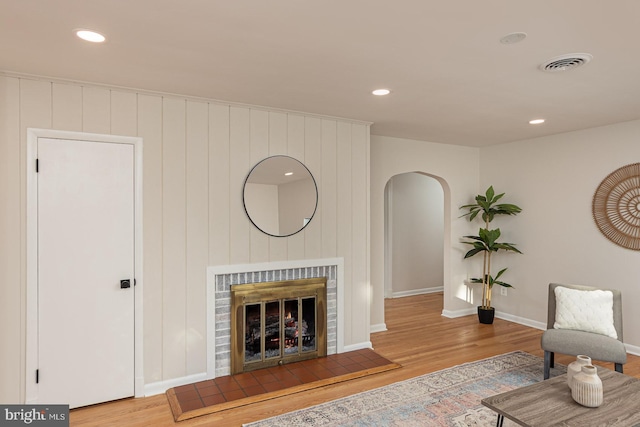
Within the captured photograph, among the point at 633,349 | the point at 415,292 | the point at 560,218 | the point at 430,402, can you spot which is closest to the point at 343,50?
the point at 430,402

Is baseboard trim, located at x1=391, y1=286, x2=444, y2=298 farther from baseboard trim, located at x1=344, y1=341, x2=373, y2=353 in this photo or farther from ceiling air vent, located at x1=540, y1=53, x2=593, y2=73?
ceiling air vent, located at x1=540, y1=53, x2=593, y2=73

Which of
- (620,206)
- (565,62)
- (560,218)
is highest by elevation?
(565,62)

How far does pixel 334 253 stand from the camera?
3908 mm

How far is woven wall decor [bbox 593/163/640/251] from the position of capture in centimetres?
396

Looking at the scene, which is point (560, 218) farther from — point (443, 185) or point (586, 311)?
point (586, 311)

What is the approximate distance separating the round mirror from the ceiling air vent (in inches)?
81.9

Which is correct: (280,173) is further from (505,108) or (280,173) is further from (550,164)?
(550,164)

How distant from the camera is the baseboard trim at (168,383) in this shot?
A: 10.1 feet

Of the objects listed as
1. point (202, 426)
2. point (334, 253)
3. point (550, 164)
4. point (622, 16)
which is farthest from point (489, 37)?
point (550, 164)

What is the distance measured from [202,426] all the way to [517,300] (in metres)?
4.28

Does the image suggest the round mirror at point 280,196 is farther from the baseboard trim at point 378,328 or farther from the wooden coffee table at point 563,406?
the wooden coffee table at point 563,406

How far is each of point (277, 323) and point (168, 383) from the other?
3.30 ft

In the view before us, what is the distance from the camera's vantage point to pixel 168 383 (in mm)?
3148

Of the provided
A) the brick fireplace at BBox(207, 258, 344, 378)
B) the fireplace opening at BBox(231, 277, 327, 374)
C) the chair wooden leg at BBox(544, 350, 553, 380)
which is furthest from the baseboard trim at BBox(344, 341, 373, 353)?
the chair wooden leg at BBox(544, 350, 553, 380)
